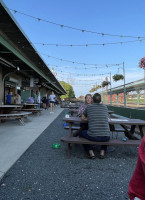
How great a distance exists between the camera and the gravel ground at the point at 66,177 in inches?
80.1

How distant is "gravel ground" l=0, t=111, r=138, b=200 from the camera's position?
2035mm

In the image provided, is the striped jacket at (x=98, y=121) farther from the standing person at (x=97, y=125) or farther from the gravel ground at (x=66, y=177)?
the gravel ground at (x=66, y=177)

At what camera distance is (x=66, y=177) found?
246cm

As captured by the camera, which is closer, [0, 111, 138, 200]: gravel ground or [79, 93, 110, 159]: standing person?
[0, 111, 138, 200]: gravel ground

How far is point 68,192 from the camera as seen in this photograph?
2076 millimetres

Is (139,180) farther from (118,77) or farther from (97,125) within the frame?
(118,77)

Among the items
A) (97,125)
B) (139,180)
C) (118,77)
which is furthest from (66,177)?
(118,77)

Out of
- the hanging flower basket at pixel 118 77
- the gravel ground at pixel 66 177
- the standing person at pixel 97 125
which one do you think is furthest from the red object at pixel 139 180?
the hanging flower basket at pixel 118 77

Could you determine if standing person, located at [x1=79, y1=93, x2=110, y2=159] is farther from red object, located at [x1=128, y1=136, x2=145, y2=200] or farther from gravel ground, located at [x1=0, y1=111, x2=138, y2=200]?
red object, located at [x1=128, y1=136, x2=145, y2=200]

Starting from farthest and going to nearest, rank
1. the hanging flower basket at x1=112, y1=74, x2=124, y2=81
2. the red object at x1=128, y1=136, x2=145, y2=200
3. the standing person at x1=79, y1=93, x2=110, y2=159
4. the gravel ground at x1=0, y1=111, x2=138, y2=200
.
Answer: the hanging flower basket at x1=112, y1=74, x2=124, y2=81 < the standing person at x1=79, y1=93, x2=110, y2=159 < the gravel ground at x1=0, y1=111, x2=138, y2=200 < the red object at x1=128, y1=136, x2=145, y2=200

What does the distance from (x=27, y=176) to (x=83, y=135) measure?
4.34 ft

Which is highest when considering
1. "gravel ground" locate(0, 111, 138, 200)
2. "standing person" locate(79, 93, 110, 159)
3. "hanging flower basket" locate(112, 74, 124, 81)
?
"hanging flower basket" locate(112, 74, 124, 81)

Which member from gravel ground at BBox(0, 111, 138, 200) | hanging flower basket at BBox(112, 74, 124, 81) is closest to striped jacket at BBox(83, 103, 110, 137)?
gravel ground at BBox(0, 111, 138, 200)

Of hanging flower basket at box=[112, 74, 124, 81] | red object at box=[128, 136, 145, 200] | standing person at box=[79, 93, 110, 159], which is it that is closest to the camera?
red object at box=[128, 136, 145, 200]
